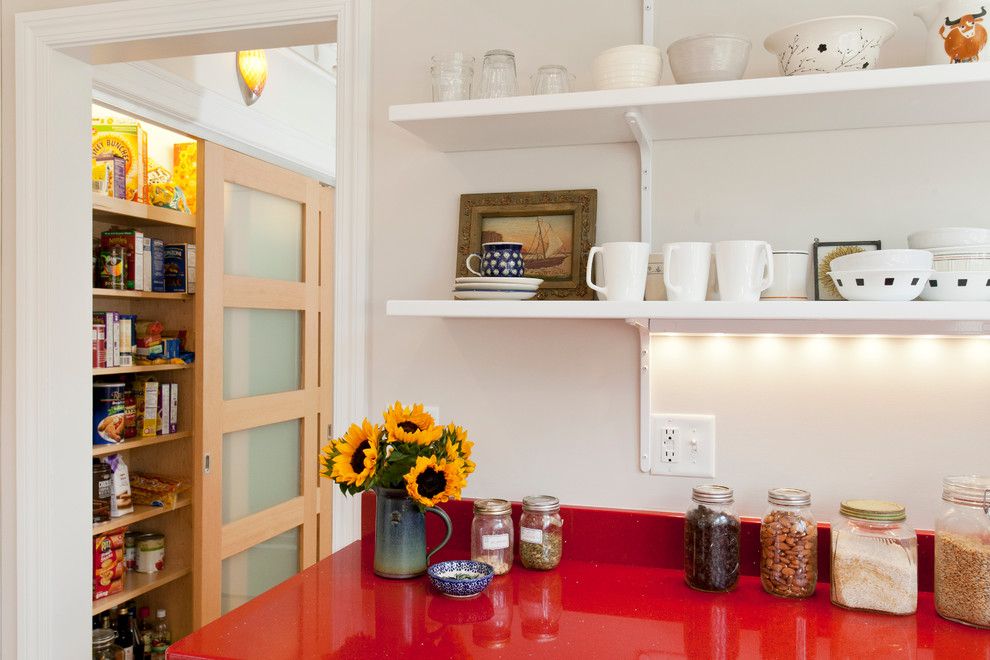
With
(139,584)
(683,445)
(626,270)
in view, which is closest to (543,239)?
(626,270)

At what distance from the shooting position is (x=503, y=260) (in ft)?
5.13

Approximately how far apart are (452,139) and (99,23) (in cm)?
99

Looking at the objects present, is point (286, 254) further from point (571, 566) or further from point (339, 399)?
point (571, 566)

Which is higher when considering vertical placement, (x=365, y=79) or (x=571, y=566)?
(x=365, y=79)

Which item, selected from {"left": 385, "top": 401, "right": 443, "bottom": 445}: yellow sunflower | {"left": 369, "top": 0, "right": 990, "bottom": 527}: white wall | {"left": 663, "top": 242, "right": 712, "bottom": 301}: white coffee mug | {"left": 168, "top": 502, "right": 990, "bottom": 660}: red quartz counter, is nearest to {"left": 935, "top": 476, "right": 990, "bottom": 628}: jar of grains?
{"left": 168, "top": 502, "right": 990, "bottom": 660}: red quartz counter

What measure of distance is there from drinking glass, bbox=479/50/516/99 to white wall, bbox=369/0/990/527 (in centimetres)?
18

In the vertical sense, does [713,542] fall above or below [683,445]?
below

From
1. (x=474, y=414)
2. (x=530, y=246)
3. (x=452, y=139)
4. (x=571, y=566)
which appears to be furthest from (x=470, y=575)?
(x=452, y=139)

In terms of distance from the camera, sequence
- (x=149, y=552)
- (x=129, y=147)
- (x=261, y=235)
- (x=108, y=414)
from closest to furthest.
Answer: (x=108, y=414)
(x=129, y=147)
(x=149, y=552)
(x=261, y=235)

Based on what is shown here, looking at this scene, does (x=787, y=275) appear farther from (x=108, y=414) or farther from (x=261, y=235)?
(x=261, y=235)

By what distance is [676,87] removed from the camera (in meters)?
1.41

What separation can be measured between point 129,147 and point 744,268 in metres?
2.38

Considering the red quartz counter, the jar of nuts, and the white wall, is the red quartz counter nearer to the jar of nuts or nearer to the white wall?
the jar of nuts

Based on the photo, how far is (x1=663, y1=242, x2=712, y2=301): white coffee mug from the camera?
1.44 meters
